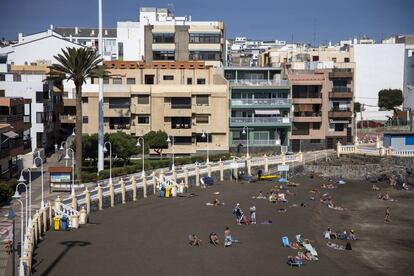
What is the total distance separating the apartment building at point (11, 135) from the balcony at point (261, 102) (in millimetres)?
30629

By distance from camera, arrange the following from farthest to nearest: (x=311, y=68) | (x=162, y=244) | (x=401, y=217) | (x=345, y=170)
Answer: (x=311, y=68)
(x=345, y=170)
(x=401, y=217)
(x=162, y=244)

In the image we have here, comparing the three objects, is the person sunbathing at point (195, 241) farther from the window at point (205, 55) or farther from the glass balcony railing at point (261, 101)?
the window at point (205, 55)

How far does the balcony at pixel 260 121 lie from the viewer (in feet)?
299

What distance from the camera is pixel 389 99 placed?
12162cm

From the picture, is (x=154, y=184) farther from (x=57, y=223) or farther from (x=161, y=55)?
(x=161, y=55)

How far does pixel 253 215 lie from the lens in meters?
54.6

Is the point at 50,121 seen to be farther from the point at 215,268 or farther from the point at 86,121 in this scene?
the point at 215,268

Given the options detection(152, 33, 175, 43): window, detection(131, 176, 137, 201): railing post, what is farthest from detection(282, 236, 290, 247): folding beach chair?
detection(152, 33, 175, 43): window

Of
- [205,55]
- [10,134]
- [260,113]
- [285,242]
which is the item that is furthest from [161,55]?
[285,242]

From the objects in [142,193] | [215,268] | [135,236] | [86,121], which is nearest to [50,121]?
[86,121]

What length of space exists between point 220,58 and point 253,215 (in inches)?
2431

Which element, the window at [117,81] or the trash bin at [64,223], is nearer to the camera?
the trash bin at [64,223]

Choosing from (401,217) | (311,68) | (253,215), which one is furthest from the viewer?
(311,68)

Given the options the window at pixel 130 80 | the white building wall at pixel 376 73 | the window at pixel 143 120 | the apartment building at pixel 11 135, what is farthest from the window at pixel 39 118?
the white building wall at pixel 376 73
